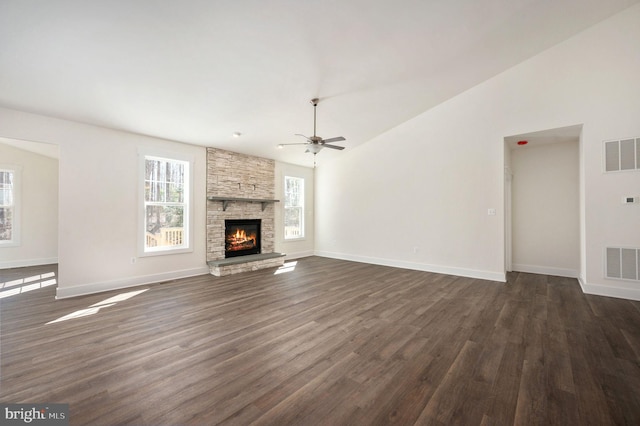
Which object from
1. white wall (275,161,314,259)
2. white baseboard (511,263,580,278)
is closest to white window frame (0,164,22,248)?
white wall (275,161,314,259)

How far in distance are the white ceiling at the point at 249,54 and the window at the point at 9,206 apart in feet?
14.9

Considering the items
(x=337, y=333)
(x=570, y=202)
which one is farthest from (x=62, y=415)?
(x=570, y=202)

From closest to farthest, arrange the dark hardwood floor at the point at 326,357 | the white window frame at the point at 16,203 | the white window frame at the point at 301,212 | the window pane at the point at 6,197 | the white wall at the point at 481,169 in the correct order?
the dark hardwood floor at the point at 326,357
the white wall at the point at 481,169
the window pane at the point at 6,197
the white window frame at the point at 16,203
the white window frame at the point at 301,212

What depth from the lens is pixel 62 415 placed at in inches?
67.8

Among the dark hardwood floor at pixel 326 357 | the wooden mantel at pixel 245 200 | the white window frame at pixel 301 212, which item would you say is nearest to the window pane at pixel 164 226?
the wooden mantel at pixel 245 200

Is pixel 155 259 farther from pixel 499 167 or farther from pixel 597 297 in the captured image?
pixel 597 297

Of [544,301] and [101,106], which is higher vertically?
[101,106]

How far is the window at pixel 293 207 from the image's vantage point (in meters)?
8.00

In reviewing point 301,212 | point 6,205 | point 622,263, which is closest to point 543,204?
point 622,263

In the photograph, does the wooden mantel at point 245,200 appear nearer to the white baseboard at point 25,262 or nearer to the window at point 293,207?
the window at point 293,207

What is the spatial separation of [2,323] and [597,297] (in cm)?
837

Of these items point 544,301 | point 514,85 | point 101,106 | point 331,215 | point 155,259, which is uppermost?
point 514,85

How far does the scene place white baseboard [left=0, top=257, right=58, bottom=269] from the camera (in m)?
6.53

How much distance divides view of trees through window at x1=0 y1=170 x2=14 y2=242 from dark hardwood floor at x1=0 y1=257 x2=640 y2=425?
12.7 ft
